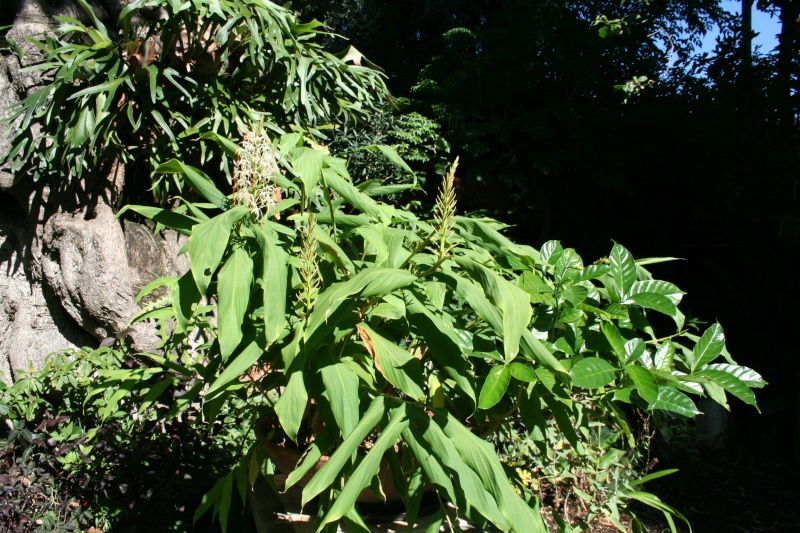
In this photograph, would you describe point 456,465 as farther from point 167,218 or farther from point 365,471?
point 167,218

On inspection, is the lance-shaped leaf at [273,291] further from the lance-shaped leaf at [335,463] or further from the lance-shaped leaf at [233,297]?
the lance-shaped leaf at [335,463]

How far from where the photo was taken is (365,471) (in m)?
1.30

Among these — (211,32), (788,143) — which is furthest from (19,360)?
(788,143)

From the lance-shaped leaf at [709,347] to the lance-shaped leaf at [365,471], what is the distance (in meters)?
0.71

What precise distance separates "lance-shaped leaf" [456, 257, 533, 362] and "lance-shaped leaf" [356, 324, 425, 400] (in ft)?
0.68

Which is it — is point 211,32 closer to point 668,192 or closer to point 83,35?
point 83,35

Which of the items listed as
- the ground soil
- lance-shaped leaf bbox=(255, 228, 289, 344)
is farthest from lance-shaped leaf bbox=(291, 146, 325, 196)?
the ground soil

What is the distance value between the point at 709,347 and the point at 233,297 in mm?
1096

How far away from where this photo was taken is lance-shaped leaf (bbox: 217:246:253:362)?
1347 millimetres

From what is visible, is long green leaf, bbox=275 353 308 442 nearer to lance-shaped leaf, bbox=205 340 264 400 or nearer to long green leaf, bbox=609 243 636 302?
lance-shaped leaf, bbox=205 340 264 400

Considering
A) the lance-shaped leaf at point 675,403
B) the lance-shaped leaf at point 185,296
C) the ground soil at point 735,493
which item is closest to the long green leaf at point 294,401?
the lance-shaped leaf at point 185,296

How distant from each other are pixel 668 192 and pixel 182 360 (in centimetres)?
393

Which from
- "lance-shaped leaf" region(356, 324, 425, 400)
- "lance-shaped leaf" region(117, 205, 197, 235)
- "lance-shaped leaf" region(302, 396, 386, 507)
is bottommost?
"lance-shaped leaf" region(302, 396, 386, 507)

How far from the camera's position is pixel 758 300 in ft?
14.6
